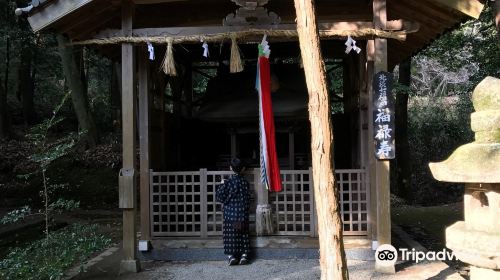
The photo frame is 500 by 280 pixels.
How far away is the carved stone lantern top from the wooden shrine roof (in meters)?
2.99

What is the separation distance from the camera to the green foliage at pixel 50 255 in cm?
518

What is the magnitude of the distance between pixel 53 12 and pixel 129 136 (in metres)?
1.91

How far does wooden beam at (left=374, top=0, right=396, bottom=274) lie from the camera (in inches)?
240

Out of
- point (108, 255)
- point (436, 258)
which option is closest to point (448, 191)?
point (436, 258)

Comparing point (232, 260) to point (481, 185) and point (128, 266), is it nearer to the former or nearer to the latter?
point (128, 266)

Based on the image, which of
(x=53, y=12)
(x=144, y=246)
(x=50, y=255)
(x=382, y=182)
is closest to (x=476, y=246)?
(x=382, y=182)

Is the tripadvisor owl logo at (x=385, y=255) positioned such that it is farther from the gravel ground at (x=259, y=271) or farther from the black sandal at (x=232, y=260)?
the black sandal at (x=232, y=260)

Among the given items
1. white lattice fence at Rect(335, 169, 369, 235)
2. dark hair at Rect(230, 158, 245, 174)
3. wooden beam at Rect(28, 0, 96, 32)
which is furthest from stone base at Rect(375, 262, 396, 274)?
wooden beam at Rect(28, 0, 96, 32)

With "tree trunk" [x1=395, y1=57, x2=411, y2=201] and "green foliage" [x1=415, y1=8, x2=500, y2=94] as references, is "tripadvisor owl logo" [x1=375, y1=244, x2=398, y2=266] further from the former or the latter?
"tree trunk" [x1=395, y1=57, x2=411, y2=201]

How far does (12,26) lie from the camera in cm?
1557

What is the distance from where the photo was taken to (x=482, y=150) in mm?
3531

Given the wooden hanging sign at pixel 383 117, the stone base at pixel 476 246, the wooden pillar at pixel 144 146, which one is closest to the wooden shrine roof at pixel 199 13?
the wooden pillar at pixel 144 146

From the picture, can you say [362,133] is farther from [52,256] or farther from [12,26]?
[12,26]

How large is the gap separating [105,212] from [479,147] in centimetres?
1191
